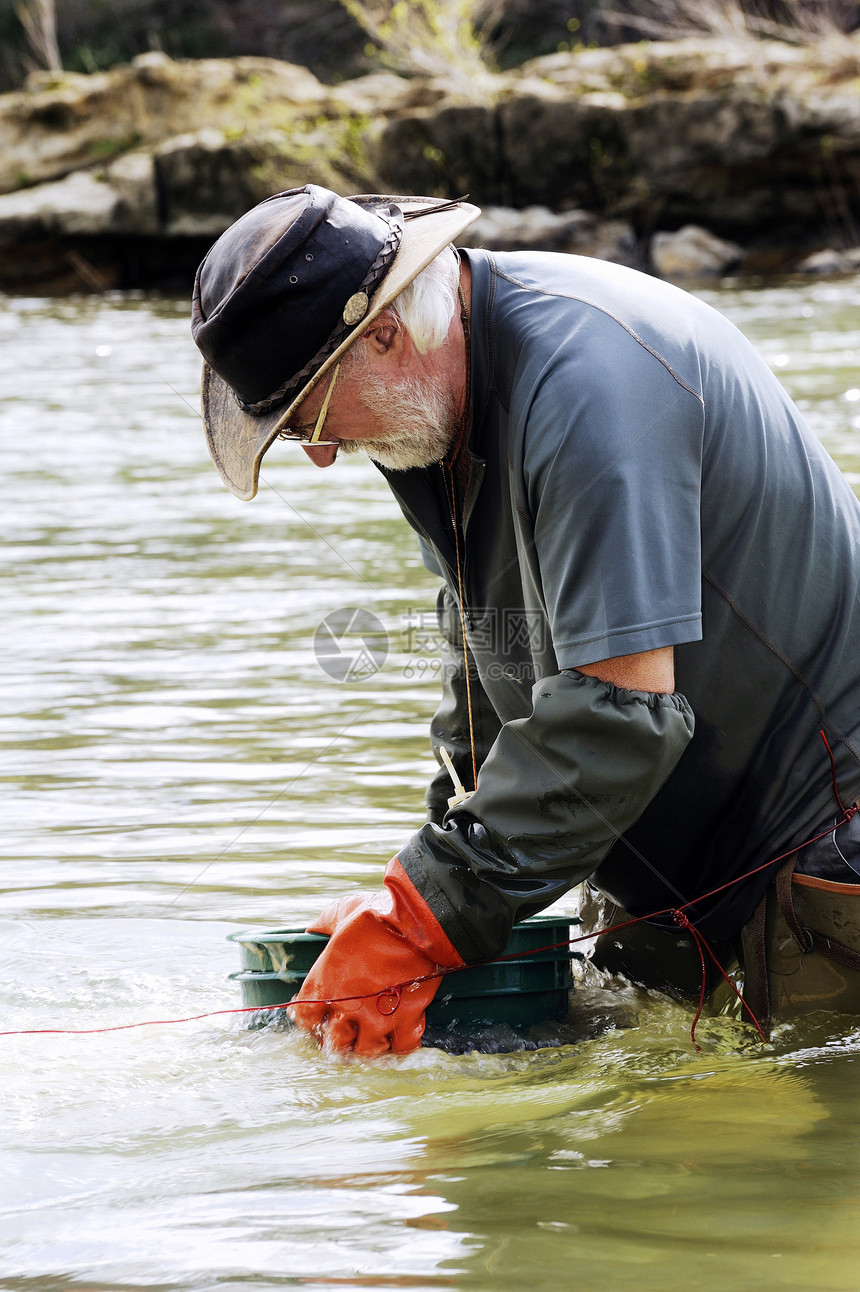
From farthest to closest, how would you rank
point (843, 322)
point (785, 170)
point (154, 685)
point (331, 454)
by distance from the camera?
1. point (785, 170)
2. point (843, 322)
3. point (154, 685)
4. point (331, 454)

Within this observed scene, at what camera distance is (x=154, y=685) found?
194 inches

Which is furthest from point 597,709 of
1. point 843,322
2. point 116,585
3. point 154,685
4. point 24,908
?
point 843,322

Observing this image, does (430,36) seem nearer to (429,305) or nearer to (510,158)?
(510,158)

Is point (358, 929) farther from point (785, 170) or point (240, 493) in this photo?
point (785, 170)

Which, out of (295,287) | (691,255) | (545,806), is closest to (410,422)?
(295,287)

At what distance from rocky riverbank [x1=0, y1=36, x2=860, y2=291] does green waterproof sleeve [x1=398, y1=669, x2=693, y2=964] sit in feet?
58.9

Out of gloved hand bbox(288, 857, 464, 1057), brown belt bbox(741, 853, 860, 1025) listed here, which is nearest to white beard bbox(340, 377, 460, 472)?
gloved hand bbox(288, 857, 464, 1057)

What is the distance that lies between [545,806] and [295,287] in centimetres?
85

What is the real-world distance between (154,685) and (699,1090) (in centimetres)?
295

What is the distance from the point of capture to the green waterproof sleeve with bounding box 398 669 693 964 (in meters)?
2.10

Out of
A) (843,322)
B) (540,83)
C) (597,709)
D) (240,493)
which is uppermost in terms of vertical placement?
(540,83)

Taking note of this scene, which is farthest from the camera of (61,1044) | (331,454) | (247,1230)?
(61,1044)

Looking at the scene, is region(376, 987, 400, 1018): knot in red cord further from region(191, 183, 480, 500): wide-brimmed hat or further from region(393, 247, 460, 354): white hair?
region(393, 247, 460, 354): white hair

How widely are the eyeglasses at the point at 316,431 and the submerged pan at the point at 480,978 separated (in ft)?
2.64
